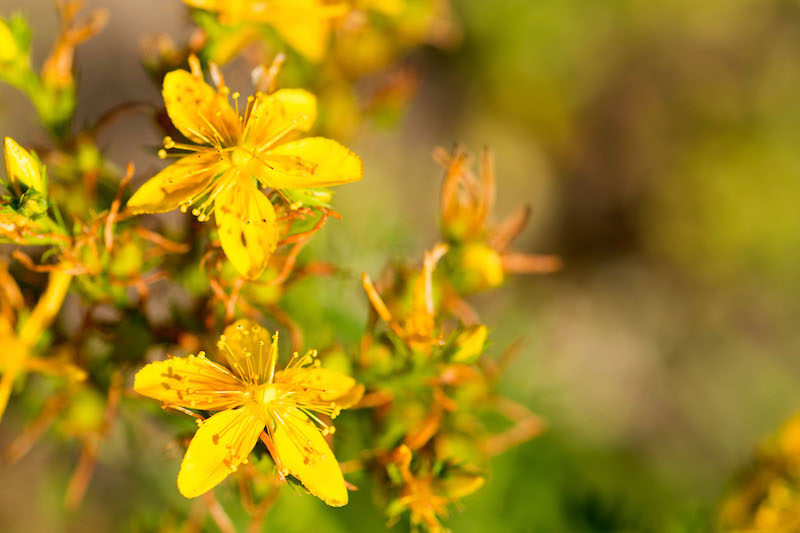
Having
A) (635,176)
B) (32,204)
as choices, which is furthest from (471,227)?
(635,176)

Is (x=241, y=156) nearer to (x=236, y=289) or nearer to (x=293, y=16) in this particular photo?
(x=236, y=289)

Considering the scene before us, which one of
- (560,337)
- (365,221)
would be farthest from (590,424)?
(365,221)

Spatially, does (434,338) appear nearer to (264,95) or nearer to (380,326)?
(380,326)

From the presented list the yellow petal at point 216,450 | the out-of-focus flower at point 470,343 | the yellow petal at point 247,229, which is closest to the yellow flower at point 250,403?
the yellow petal at point 216,450

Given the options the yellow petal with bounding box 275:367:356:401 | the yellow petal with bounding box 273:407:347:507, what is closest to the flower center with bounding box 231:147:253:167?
the yellow petal with bounding box 275:367:356:401

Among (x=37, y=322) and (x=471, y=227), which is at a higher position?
(x=471, y=227)

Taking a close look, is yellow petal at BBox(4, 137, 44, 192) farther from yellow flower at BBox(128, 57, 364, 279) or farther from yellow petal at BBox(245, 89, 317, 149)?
yellow petal at BBox(245, 89, 317, 149)

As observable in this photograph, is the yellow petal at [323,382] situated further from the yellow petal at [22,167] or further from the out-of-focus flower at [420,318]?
the yellow petal at [22,167]
